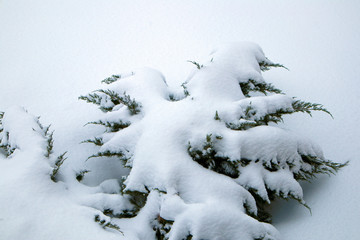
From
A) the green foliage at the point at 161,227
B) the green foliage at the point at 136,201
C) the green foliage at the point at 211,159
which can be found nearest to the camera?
the green foliage at the point at 161,227

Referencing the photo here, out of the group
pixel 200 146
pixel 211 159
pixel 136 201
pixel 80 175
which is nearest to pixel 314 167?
pixel 211 159

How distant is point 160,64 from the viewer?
4871 mm

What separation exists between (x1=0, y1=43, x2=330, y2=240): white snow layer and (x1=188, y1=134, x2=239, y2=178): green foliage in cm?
6

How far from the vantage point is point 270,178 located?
216 centimetres

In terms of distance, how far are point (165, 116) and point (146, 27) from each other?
4.17 metres

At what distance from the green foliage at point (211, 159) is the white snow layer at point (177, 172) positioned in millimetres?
58

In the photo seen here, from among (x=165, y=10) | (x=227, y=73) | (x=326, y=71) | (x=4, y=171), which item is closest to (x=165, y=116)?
(x=227, y=73)

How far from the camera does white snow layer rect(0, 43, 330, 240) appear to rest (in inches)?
74.7

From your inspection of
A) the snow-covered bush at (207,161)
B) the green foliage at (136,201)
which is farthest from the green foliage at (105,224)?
the green foliage at (136,201)

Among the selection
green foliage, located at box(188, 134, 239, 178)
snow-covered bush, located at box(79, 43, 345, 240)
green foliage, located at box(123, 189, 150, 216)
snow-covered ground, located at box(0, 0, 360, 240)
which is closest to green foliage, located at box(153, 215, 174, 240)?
snow-covered bush, located at box(79, 43, 345, 240)

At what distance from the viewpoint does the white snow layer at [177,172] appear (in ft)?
6.22

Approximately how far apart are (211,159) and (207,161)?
4 cm

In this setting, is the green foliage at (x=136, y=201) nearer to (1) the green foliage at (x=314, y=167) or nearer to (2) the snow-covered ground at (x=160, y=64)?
(2) the snow-covered ground at (x=160, y=64)

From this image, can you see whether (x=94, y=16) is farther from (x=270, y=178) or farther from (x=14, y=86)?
(x=270, y=178)
